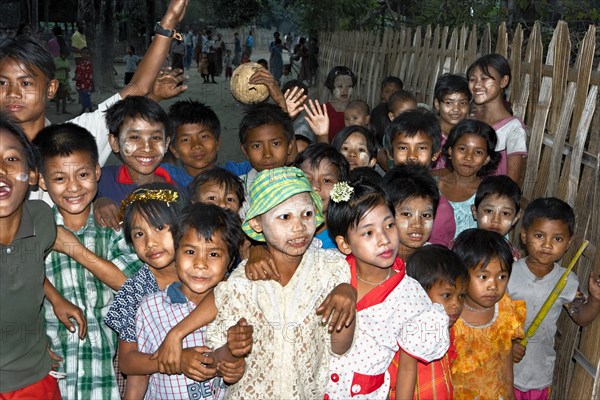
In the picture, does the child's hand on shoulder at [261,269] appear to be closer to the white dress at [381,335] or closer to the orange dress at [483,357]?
the white dress at [381,335]

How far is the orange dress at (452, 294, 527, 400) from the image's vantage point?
2.88 meters

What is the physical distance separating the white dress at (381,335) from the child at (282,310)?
105 millimetres

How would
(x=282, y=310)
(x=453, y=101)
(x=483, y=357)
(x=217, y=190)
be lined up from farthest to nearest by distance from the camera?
1. (x=453, y=101)
2. (x=217, y=190)
3. (x=483, y=357)
4. (x=282, y=310)

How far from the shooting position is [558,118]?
13.5 feet

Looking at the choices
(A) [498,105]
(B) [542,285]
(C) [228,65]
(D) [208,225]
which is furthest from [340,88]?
(C) [228,65]

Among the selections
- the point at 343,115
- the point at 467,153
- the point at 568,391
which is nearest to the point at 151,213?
the point at 467,153

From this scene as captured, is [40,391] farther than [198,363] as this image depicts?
Yes

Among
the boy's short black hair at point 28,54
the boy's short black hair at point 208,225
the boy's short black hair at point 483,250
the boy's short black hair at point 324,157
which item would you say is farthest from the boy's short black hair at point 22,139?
the boy's short black hair at point 483,250

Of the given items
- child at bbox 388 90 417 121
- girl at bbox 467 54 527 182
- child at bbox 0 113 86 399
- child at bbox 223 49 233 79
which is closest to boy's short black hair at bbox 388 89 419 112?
child at bbox 388 90 417 121

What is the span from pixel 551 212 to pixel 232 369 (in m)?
1.95

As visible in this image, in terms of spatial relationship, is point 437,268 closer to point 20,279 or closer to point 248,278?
point 248,278

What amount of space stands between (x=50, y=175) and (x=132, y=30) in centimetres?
2800

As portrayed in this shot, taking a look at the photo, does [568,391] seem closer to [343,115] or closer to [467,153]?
[467,153]

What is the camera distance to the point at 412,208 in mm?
3057
